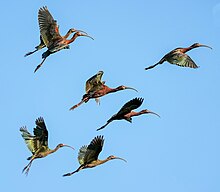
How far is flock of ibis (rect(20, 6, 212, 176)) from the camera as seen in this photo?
1879 inches

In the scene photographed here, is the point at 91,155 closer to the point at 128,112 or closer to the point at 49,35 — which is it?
the point at 128,112

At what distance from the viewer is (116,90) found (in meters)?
49.0

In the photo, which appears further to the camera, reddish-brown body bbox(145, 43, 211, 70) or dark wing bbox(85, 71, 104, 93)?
dark wing bbox(85, 71, 104, 93)

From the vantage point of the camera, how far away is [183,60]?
157 ft

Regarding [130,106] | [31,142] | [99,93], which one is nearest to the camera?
[130,106]

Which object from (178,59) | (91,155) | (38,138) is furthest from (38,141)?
(178,59)

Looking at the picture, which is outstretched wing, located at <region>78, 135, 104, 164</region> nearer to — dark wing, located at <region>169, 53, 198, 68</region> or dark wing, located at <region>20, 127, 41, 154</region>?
dark wing, located at <region>20, 127, 41, 154</region>

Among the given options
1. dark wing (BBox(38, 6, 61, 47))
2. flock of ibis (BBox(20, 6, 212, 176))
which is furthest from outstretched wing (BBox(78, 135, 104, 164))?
dark wing (BBox(38, 6, 61, 47))

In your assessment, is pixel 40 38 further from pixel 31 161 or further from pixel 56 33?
pixel 31 161

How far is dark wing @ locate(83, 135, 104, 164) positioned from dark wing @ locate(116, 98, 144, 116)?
176 centimetres

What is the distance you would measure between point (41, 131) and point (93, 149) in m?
3.45

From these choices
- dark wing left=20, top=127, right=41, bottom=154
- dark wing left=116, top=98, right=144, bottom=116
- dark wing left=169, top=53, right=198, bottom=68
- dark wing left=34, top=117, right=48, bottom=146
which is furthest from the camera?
dark wing left=20, top=127, right=41, bottom=154

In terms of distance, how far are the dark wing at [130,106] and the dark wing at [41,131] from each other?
401 cm

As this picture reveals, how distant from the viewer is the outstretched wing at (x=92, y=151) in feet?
154
